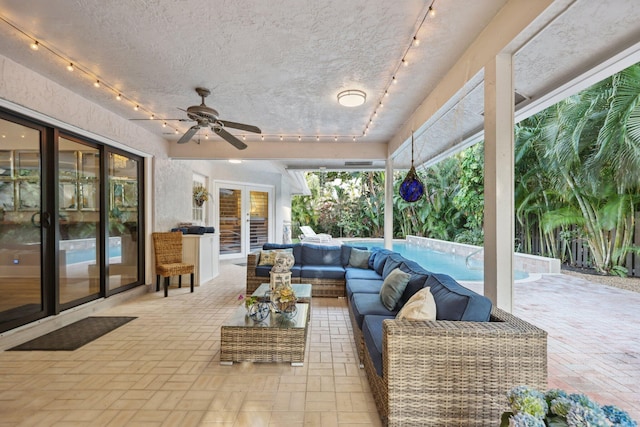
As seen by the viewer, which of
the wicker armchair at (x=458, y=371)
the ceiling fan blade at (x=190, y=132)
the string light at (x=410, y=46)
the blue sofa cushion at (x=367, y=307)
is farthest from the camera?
the ceiling fan blade at (x=190, y=132)

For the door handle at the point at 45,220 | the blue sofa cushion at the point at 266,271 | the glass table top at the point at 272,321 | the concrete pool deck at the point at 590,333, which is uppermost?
the door handle at the point at 45,220

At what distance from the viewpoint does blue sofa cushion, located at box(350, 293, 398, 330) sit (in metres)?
2.75

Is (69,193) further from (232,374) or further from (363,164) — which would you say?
(363,164)

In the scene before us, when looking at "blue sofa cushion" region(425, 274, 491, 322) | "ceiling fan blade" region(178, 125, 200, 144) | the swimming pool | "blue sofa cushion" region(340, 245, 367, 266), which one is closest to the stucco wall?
"ceiling fan blade" region(178, 125, 200, 144)

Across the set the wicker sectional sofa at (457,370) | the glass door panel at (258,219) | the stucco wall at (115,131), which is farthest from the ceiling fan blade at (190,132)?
the glass door panel at (258,219)

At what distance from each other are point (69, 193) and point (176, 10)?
2918mm

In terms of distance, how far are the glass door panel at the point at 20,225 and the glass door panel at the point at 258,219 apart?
5953 millimetres

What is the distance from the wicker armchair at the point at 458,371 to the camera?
1.68 meters

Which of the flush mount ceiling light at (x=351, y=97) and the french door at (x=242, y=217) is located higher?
the flush mount ceiling light at (x=351, y=97)

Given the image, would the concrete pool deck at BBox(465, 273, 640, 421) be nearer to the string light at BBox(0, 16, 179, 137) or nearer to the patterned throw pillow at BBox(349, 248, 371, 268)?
the patterned throw pillow at BBox(349, 248, 371, 268)

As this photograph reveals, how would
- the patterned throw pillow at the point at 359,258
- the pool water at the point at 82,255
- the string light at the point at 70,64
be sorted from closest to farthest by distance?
1. the string light at the point at 70,64
2. the pool water at the point at 82,255
3. the patterned throw pillow at the point at 359,258

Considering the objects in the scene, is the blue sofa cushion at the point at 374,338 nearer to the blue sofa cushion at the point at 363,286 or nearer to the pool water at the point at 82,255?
the blue sofa cushion at the point at 363,286

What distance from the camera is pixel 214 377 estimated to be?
7.83 feet

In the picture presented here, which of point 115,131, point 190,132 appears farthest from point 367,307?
point 115,131
